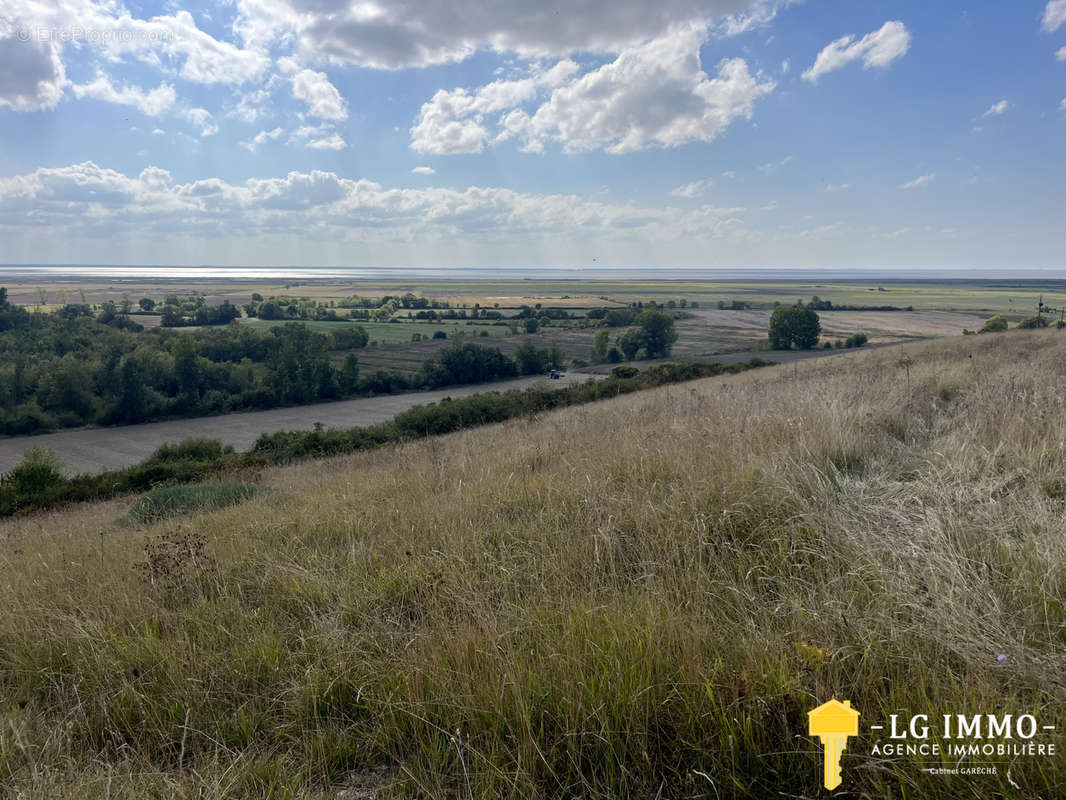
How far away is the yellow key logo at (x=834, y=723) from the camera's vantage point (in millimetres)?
2047

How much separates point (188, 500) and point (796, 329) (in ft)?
261

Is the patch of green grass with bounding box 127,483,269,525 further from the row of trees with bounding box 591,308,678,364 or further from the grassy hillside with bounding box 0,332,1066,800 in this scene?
the row of trees with bounding box 591,308,678,364

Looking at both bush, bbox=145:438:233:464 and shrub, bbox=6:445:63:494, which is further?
bush, bbox=145:438:233:464

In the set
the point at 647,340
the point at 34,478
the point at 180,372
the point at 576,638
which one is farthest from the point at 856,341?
the point at 576,638

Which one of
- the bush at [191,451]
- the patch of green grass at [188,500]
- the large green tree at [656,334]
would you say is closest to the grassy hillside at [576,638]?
the patch of green grass at [188,500]

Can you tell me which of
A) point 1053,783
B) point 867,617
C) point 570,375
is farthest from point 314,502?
point 570,375

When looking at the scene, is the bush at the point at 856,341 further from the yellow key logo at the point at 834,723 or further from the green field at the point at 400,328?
the yellow key logo at the point at 834,723

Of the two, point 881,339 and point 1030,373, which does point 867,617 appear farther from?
point 881,339

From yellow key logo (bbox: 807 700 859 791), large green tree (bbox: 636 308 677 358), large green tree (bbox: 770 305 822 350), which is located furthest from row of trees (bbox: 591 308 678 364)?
yellow key logo (bbox: 807 700 859 791)

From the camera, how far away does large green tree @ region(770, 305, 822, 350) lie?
77188mm

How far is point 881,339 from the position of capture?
7556 centimetres

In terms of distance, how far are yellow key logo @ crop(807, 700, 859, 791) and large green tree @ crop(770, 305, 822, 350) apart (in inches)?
3249

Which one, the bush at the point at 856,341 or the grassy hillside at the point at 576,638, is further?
the bush at the point at 856,341

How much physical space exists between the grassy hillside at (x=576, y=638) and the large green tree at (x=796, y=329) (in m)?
79.0
